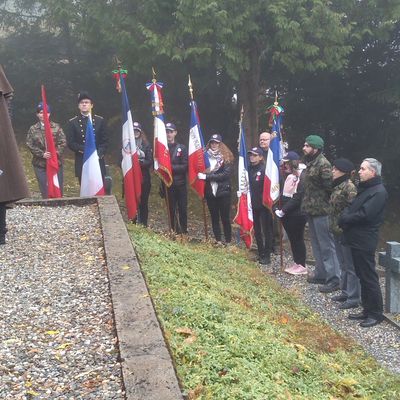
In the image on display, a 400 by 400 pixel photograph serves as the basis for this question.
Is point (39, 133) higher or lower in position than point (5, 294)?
higher

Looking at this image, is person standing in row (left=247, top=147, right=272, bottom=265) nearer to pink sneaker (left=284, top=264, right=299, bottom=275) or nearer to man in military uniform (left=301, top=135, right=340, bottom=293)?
pink sneaker (left=284, top=264, right=299, bottom=275)

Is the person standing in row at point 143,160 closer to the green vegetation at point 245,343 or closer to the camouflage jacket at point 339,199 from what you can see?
the green vegetation at point 245,343

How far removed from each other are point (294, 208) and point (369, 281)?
80.3 inches

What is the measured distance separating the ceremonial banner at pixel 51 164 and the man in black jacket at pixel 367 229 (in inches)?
173

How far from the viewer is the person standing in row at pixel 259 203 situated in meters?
9.27

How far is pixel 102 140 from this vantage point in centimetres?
912

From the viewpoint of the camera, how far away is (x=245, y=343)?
3932 millimetres

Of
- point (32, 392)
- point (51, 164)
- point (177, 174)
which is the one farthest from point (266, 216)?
point (32, 392)

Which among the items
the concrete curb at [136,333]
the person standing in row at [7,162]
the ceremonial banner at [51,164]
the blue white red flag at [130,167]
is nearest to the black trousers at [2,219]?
the person standing in row at [7,162]

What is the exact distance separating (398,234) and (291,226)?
297 inches

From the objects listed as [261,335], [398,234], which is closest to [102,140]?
[261,335]

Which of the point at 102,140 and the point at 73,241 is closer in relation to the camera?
the point at 73,241

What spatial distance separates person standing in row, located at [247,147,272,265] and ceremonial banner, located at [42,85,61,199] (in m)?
2.96

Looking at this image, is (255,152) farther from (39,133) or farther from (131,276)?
(131,276)
